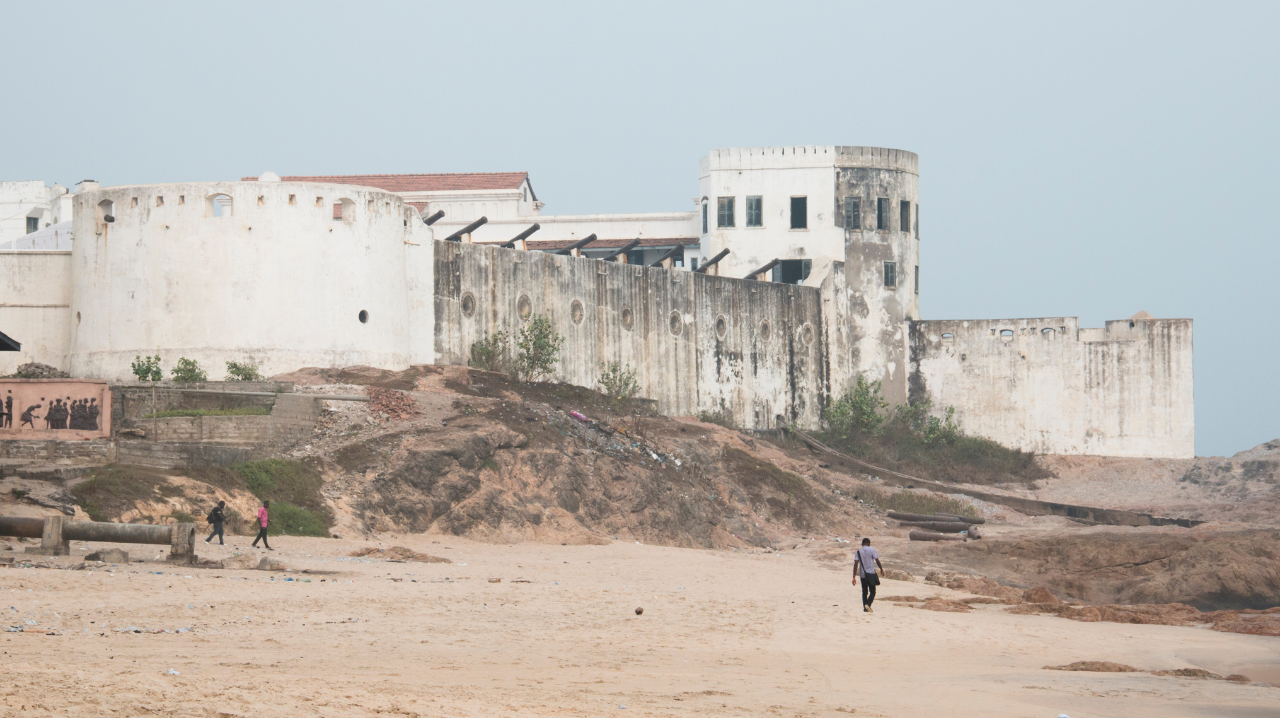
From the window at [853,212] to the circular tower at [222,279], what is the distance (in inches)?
734

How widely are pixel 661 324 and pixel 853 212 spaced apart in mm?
9136

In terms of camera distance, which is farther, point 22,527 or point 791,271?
point 791,271

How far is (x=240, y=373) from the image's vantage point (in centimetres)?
3134

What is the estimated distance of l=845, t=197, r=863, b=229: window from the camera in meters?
46.8

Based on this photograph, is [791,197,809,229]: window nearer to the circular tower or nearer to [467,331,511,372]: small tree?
[467,331,511,372]: small tree

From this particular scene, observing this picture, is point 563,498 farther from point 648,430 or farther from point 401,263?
point 401,263

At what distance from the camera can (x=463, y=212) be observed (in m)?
50.2

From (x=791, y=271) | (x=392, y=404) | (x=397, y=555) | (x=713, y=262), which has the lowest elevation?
(x=397, y=555)

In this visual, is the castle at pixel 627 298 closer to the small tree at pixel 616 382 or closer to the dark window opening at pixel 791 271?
the dark window opening at pixel 791 271

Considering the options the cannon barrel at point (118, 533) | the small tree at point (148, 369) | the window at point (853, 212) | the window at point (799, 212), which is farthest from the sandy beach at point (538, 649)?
the window at point (853, 212)

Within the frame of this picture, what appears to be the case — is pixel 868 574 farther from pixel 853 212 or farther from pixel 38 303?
pixel 853 212

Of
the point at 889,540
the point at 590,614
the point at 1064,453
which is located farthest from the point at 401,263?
the point at 1064,453

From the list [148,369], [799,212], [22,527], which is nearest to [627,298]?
[799,212]

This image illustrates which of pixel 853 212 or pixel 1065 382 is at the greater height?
pixel 853 212
